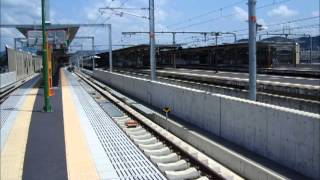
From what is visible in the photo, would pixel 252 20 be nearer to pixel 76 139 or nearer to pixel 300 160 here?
pixel 300 160

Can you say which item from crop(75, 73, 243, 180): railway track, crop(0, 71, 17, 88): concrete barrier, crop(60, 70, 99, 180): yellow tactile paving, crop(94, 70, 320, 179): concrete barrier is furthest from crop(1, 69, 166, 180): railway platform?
crop(0, 71, 17, 88): concrete barrier

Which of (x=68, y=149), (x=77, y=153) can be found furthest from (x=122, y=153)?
(x=68, y=149)

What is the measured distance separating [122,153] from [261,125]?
3540mm

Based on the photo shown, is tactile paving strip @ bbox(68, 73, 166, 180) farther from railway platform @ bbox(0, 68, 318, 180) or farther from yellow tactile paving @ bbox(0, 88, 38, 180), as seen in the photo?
yellow tactile paving @ bbox(0, 88, 38, 180)

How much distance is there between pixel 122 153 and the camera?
12672 millimetres

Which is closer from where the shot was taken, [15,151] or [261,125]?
[261,125]

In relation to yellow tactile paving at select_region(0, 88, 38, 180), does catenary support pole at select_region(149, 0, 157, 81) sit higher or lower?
higher

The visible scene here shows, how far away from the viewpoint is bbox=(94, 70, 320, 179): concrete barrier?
9.28 meters

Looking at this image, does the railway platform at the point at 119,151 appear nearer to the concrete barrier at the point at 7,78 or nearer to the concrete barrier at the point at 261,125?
the concrete barrier at the point at 261,125

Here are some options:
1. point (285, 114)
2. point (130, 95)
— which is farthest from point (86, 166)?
point (130, 95)

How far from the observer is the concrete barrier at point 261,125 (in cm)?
928

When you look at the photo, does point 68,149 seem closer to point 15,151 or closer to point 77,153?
point 77,153

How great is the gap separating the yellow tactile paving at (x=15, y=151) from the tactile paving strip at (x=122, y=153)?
2.01 m

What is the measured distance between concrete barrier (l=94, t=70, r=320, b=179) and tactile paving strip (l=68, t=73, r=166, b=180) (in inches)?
91.8
